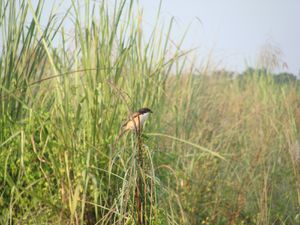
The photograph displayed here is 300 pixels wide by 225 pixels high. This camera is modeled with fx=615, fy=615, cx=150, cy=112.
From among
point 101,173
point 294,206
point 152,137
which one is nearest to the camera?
point 101,173

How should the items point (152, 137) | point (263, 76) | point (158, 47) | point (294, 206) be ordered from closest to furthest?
1. point (152, 137)
2. point (158, 47)
3. point (294, 206)
4. point (263, 76)

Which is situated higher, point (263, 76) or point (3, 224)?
point (263, 76)

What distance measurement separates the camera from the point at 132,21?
3793mm

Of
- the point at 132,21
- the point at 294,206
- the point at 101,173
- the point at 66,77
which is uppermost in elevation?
the point at 132,21

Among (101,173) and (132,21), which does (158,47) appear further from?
(101,173)

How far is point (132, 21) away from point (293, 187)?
2062mm

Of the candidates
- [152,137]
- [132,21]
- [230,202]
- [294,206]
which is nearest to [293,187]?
[294,206]

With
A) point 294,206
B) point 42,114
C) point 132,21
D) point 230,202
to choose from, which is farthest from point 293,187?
point 42,114

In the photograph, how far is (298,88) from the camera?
760 cm

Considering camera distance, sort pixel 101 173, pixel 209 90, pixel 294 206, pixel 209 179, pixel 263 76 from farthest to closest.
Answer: pixel 263 76, pixel 209 90, pixel 294 206, pixel 209 179, pixel 101 173

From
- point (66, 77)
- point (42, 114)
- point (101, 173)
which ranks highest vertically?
point (66, 77)

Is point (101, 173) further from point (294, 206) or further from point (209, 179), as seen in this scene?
point (294, 206)

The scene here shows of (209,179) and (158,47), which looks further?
(209,179)

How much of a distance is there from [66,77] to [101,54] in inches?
11.6
